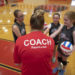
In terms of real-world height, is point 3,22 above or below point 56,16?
below

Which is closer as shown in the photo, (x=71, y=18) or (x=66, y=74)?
(x=71, y=18)

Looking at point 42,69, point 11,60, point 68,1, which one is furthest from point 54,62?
point 68,1

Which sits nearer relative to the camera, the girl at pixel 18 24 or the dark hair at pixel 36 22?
the dark hair at pixel 36 22

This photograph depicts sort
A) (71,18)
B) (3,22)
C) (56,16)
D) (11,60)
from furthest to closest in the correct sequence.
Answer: (3,22) → (11,60) → (56,16) → (71,18)

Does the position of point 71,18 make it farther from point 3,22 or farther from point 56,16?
point 3,22

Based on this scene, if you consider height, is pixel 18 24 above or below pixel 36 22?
below

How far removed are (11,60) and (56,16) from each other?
1.79 m

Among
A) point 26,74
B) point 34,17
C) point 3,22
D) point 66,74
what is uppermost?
point 34,17

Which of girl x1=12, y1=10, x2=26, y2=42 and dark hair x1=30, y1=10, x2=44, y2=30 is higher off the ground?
dark hair x1=30, y1=10, x2=44, y2=30

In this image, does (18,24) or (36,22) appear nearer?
(36,22)

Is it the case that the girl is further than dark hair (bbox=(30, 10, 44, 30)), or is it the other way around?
the girl

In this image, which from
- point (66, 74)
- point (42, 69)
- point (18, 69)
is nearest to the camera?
point (42, 69)

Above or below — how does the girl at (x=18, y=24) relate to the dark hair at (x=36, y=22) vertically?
below

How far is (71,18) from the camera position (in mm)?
1999
